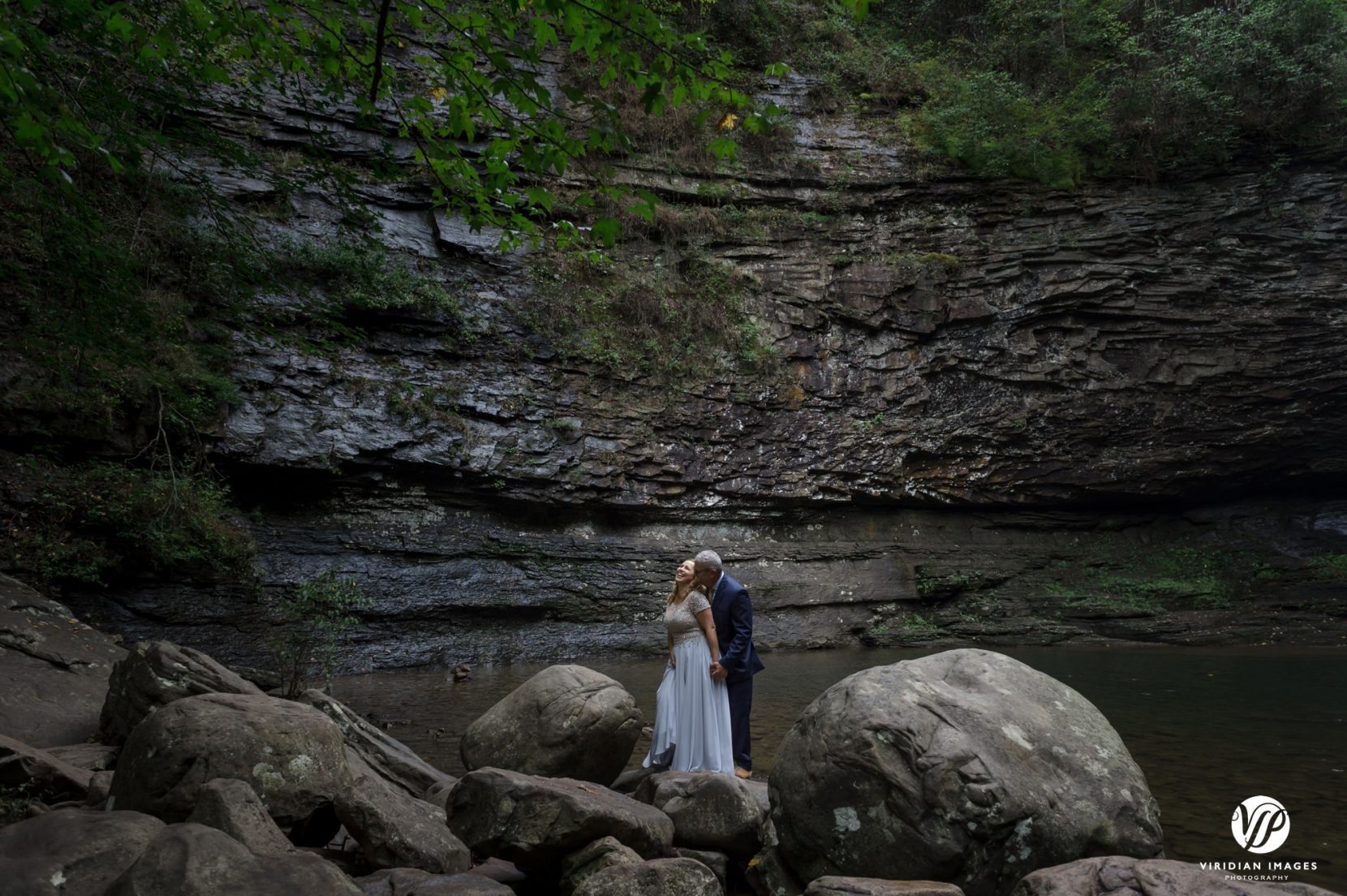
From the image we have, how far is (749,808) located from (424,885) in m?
1.74

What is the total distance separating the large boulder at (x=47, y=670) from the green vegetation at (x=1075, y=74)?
1854cm

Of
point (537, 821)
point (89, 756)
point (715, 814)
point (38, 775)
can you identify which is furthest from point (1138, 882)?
point (89, 756)

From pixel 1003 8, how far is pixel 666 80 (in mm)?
22000

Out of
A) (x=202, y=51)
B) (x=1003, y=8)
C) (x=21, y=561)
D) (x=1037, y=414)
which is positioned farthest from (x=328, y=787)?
(x=1003, y=8)

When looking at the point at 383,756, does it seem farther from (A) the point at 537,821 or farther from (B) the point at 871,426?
(B) the point at 871,426

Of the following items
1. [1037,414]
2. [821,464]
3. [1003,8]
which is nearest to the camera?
[821,464]

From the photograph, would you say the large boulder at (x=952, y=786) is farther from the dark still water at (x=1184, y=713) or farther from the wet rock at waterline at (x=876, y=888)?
the dark still water at (x=1184, y=713)

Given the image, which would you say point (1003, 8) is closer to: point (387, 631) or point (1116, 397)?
point (1116, 397)

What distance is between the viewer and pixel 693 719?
17.4 feet

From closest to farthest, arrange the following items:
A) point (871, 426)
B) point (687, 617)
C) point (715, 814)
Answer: point (715, 814) < point (687, 617) < point (871, 426)

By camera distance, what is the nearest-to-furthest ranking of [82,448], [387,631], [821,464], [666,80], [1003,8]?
[666,80] → [82,448] → [387,631] → [821,464] → [1003,8]

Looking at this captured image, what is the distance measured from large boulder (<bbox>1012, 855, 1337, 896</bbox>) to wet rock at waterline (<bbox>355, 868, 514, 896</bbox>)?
77.6 inches

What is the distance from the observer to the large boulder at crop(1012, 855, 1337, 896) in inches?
98.7

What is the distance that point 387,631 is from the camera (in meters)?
11.7
